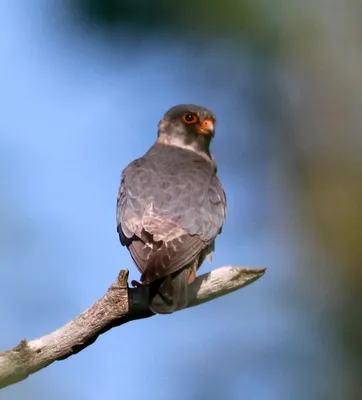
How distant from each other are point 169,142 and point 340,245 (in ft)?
7.15

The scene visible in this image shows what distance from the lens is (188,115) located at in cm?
668

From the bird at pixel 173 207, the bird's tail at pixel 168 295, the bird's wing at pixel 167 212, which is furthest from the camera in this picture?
the bird's wing at pixel 167 212

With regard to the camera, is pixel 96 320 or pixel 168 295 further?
pixel 168 295

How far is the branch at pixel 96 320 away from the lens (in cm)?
421

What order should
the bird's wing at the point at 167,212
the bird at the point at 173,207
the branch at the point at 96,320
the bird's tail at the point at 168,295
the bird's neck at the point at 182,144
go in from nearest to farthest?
the branch at the point at 96,320
the bird's tail at the point at 168,295
the bird at the point at 173,207
the bird's wing at the point at 167,212
the bird's neck at the point at 182,144

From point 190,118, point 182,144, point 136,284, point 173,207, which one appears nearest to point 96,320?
point 136,284

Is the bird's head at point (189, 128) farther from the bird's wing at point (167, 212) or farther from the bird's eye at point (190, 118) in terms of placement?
the bird's wing at point (167, 212)

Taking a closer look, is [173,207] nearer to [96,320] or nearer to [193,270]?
[193,270]

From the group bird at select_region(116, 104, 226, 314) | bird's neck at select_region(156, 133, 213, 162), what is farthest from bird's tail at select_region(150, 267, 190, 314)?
bird's neck at select_region(156, 133, 213, 162)

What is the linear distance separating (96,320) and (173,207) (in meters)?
1.14

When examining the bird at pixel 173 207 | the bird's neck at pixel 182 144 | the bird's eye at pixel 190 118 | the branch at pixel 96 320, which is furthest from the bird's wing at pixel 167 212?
the bird's eye at pixel 190 118

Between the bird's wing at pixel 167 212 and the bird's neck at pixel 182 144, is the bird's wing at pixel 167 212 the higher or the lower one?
the lower one

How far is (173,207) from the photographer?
5.39 m

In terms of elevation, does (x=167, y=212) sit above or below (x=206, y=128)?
below
